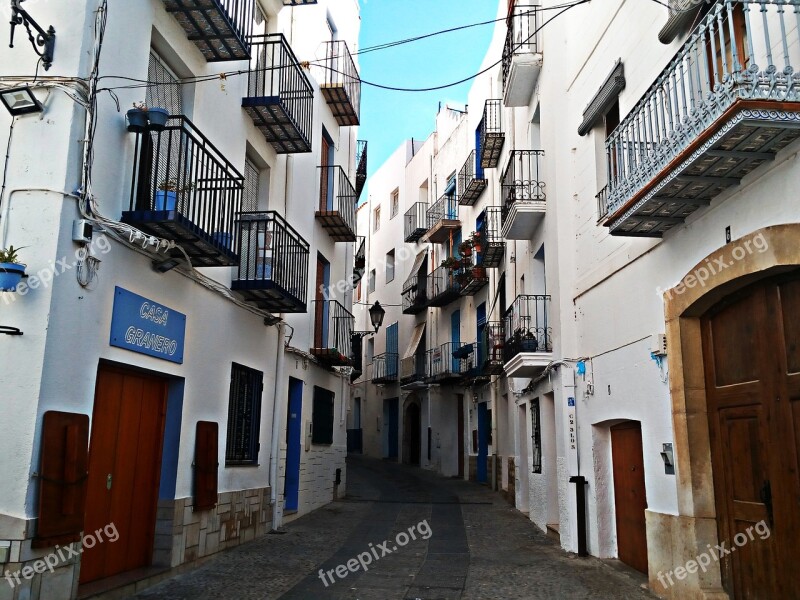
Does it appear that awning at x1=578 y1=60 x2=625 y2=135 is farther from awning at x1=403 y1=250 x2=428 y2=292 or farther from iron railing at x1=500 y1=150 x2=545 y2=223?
awning at x1=403 y1=250 x2=428 y2=292

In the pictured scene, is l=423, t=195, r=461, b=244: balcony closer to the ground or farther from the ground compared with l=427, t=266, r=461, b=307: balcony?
farther from the ground

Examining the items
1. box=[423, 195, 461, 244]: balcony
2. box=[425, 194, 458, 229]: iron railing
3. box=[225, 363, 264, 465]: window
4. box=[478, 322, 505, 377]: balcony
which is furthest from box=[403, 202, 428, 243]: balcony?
box=[225, 363, 264, 465]: window

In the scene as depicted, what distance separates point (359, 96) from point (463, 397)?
11.5 metres

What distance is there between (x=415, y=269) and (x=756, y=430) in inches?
901

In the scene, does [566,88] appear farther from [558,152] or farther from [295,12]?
[295,12]

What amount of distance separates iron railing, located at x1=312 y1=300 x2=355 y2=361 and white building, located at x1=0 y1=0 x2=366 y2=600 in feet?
5.30

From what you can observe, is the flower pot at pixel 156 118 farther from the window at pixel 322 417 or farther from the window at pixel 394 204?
the window at pixel 394 204

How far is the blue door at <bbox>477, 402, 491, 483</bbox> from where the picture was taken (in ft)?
71.4

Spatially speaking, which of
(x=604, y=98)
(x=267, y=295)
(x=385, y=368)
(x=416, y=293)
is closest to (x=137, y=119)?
(x=267, y=295)

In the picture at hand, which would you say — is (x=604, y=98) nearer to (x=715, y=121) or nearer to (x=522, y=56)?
(x=522, y=56)

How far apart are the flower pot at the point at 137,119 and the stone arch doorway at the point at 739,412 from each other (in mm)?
5594

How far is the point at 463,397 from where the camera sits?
81.7ft

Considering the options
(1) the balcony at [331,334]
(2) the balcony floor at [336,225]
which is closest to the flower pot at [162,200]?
(1) the balcony at [331,334]

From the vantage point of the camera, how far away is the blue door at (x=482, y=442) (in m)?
21.8
